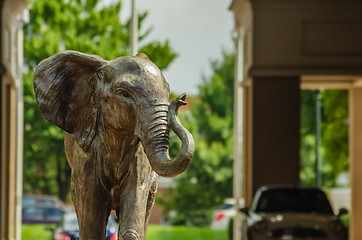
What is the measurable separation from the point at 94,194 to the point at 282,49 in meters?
11.1

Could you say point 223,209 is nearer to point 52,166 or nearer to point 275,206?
point 52,166

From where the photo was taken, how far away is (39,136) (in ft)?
77.0

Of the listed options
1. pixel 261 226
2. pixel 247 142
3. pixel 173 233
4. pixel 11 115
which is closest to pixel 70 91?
pixel 261 226

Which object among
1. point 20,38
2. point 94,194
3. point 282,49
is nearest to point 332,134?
point 282,49

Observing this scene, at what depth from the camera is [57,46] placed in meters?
23.0

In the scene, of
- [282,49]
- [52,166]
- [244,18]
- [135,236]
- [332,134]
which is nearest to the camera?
[135,236]

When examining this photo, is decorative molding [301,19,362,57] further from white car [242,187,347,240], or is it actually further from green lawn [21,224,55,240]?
green lawn [21,224,55,240]

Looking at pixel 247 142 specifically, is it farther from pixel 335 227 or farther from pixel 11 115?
pixel 335 227

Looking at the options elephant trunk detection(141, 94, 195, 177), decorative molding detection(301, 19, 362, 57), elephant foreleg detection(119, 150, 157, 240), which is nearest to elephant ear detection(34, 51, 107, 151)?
elephant foreleg detection(119, 150, 157, 240)

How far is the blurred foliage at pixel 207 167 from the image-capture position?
33.7 metres

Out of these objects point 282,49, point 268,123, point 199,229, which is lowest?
point 199,229

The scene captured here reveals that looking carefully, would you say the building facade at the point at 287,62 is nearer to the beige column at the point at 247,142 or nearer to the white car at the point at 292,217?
the beige column at the point at 247,142

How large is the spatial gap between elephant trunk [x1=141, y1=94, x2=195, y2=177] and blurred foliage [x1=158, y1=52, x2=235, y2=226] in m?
28.9

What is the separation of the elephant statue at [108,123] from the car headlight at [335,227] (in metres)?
6.98
